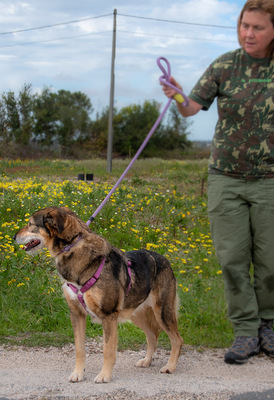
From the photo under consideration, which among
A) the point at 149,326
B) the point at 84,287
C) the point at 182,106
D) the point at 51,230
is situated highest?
the point at 182,106

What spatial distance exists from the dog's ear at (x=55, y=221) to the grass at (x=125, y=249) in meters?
1.31

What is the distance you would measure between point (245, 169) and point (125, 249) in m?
3.09

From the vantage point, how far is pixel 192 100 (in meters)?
3.83

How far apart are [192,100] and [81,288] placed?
5.55 feet

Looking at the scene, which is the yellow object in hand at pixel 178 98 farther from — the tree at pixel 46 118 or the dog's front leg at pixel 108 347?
the tree at pixel 46 118

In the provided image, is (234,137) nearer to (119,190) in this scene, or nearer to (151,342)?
(151,342)

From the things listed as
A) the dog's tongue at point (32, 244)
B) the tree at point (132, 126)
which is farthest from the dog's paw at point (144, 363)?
the tree at point (132, 126)

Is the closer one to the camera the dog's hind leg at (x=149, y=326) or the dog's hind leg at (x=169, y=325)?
the dog's hind leg at (x=169, y=325)

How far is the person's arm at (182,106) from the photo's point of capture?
3436 millimetres

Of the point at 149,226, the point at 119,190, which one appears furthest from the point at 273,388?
the point at 119,190

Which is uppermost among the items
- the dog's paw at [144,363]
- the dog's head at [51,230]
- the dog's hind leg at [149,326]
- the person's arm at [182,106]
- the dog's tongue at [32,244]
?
the person's arm at [182,106]

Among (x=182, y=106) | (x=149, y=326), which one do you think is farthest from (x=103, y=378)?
(x=182, y=106)

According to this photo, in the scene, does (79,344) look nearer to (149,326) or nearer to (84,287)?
(84,287)

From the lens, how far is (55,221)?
3.39m
